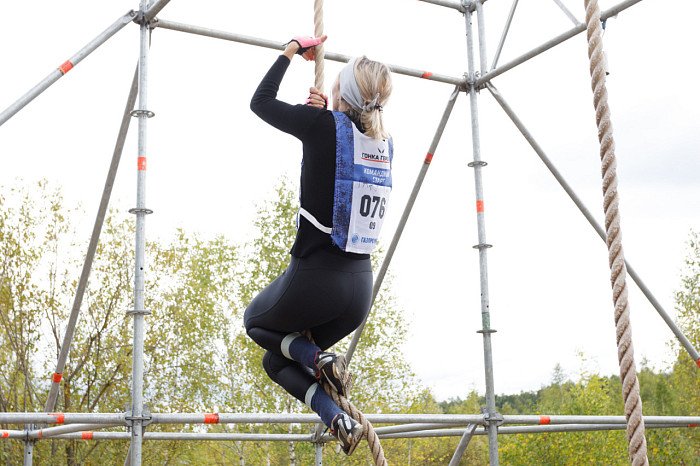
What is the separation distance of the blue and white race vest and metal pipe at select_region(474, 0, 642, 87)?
235 cm

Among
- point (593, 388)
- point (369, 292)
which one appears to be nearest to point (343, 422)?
point (369, 292)

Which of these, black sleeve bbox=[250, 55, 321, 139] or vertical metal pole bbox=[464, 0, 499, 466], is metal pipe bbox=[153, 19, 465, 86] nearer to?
vertical metal pole bbox=[464, 0, 499, 466]

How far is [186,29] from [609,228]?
3.30m

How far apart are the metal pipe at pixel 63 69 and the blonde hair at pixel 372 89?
1.93 m

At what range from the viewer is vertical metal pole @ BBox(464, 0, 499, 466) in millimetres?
4555

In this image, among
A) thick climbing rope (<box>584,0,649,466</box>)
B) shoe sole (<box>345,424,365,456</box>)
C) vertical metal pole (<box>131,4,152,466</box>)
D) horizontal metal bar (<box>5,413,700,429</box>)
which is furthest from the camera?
horizontal metal bar (<box>5,413,700,429</box>)

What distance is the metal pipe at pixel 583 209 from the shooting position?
15.2ft

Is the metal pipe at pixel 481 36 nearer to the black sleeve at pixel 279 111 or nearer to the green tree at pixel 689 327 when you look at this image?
the black sleeve at pixel 279 111

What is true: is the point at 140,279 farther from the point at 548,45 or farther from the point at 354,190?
the point at 548,45

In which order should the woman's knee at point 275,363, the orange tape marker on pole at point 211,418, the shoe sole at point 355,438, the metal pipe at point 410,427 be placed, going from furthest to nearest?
the metal pipe at point 410,427 < the orange tape marker on pole at point 211,418 < the woman's knee at point 275,363 < the shoe sole at point 355,438

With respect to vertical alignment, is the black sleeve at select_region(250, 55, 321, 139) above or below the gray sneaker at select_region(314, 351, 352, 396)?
above

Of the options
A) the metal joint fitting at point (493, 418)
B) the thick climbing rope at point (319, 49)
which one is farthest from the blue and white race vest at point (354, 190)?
the metal joint fitting at point (493, 418)

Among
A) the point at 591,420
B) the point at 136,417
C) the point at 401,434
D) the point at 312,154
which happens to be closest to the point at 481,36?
the point at 591,420

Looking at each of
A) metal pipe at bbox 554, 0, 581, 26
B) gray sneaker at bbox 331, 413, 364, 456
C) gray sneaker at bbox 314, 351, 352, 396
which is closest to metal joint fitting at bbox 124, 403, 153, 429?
gray sneaker at bbox 314, 351, 352, 396
